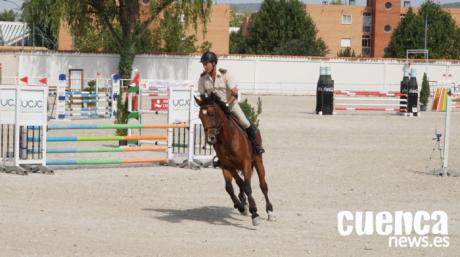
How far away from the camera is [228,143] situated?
12141 millimetres

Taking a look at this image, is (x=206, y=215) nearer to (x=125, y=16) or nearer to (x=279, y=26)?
(x=125, y=16)

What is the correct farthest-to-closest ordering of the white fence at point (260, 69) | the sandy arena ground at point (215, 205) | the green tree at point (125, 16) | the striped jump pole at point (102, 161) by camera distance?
the white fence at point (260, 69)
the green tree at point (125, 16)
the striped jump pole at point (102, 161)
the sandy arena ground at point (215, 205)

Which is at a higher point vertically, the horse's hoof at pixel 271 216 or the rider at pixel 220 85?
the rider at pixel 220 85

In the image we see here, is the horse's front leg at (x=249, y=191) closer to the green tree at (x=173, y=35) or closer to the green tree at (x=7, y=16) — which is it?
the green tree at (x=173, y=35)

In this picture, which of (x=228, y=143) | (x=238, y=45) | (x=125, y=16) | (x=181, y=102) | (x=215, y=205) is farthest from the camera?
Result: (x=238, y=45)

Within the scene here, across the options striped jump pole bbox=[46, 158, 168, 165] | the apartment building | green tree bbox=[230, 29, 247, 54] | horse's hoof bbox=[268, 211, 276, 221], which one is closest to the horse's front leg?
horse's hoof bbox=[268, 211, 276, 221]

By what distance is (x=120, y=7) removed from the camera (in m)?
58.5

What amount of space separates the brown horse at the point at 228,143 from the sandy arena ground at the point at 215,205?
430 millimetres

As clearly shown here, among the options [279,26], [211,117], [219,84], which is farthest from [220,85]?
[279,26]

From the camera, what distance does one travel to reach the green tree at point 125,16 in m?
57.2

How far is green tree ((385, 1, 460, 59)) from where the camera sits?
96375 mm

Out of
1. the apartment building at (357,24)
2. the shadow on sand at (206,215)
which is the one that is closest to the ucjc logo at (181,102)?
the shadow on sand at (206,215)

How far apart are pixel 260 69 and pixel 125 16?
38.5 feet

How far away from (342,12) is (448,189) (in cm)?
9682
